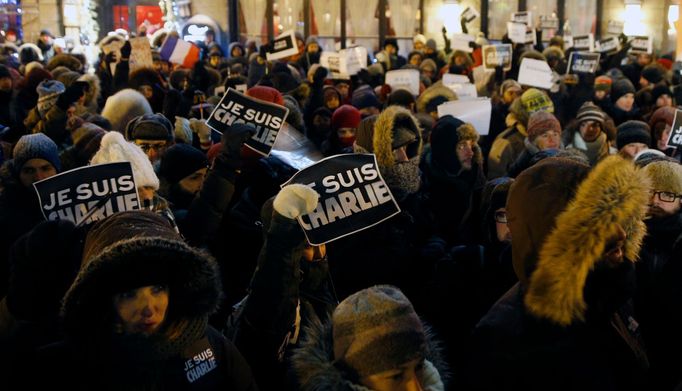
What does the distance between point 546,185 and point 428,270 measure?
5.28 ft

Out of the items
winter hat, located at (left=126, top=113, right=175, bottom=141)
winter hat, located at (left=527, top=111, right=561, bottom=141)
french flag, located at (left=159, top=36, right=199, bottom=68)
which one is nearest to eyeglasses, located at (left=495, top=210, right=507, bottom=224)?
winter hat, located at (left=126, top=113, right=175, bottom=141)

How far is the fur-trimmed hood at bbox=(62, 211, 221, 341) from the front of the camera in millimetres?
2391

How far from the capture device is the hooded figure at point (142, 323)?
2.37 metres

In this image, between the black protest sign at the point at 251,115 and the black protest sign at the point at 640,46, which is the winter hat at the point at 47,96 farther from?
the black protest sign at the point at 640,46

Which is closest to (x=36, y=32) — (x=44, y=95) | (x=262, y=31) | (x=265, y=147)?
(x=262, y=31)

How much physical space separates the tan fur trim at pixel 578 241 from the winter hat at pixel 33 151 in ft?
9.27

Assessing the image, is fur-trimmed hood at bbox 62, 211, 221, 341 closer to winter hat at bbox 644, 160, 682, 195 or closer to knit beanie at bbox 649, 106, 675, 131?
winter hat at bbox 644, 160, 682, 195

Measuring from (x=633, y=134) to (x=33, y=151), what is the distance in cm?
474

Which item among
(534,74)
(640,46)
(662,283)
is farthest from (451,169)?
(640,46)

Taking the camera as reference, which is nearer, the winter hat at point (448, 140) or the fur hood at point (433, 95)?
the winter hat at point (448, 140)

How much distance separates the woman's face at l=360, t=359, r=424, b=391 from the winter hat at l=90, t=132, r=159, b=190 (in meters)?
1.77

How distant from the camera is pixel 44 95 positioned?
6.80 meters

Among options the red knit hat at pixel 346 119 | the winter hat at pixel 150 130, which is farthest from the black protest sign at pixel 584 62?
the winter hat at pixel 150 130

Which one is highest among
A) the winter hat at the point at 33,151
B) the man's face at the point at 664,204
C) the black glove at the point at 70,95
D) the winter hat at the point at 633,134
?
the black glove at the point at 70,95
